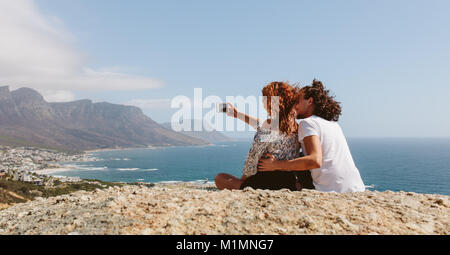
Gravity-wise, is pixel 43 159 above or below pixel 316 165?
below

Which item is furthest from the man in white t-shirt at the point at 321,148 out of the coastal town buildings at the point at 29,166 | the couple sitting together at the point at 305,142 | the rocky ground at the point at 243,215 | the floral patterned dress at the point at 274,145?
the coastal town buildings at the point at 29,166

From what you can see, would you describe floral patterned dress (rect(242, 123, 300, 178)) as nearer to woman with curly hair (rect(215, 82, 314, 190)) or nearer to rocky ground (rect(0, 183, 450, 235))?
woman with curly hair (rect(215, 82, 314, 190))

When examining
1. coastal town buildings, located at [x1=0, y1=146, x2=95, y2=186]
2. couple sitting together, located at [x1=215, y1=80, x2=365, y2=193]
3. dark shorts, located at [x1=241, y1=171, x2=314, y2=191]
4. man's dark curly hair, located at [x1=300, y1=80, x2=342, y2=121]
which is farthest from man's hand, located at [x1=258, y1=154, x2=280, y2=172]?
coastal town buildings, located at [x1=0, y1=146, x2=95, y2=186]

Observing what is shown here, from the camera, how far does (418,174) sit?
109m

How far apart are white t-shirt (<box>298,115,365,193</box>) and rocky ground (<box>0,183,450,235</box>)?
0.21 m

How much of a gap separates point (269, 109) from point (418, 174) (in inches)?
4985

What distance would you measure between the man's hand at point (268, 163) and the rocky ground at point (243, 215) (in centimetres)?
48

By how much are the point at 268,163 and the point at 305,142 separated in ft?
2.37

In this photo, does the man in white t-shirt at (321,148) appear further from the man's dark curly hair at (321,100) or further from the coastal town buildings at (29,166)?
the coastal town buildings at (29,166)

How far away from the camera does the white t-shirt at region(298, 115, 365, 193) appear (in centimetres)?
489

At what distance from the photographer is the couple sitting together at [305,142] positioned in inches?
192
